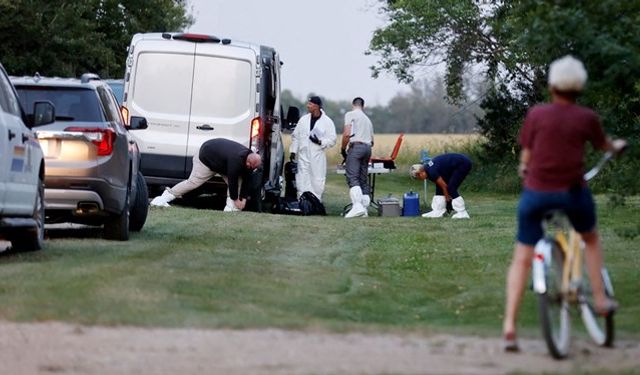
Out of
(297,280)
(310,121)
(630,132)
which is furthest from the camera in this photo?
(310,121)

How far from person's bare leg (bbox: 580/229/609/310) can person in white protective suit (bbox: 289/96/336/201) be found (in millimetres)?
17787

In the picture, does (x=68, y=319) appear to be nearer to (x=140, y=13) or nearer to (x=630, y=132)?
(x=630, y=132)

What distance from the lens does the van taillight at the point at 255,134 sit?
1039 inches

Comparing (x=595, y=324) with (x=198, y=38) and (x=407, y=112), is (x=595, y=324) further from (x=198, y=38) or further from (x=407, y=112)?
(x=407, y=112)

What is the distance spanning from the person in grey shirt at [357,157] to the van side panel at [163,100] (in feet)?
9.42

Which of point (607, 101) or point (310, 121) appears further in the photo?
point (310, 121)

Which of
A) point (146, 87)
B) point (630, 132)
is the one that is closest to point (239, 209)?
point (146, 87)

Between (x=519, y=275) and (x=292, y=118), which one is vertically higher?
(x=292, y=118)

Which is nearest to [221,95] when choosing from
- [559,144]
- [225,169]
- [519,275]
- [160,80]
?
[160,80]

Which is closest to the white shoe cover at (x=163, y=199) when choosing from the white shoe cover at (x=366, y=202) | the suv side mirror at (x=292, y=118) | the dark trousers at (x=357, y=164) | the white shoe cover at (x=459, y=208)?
the dark trousers at (x=357, y=164)

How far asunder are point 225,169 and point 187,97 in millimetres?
1745

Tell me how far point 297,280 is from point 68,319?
381cm

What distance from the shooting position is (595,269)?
10602 millimetres

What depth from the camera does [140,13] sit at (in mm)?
51062
